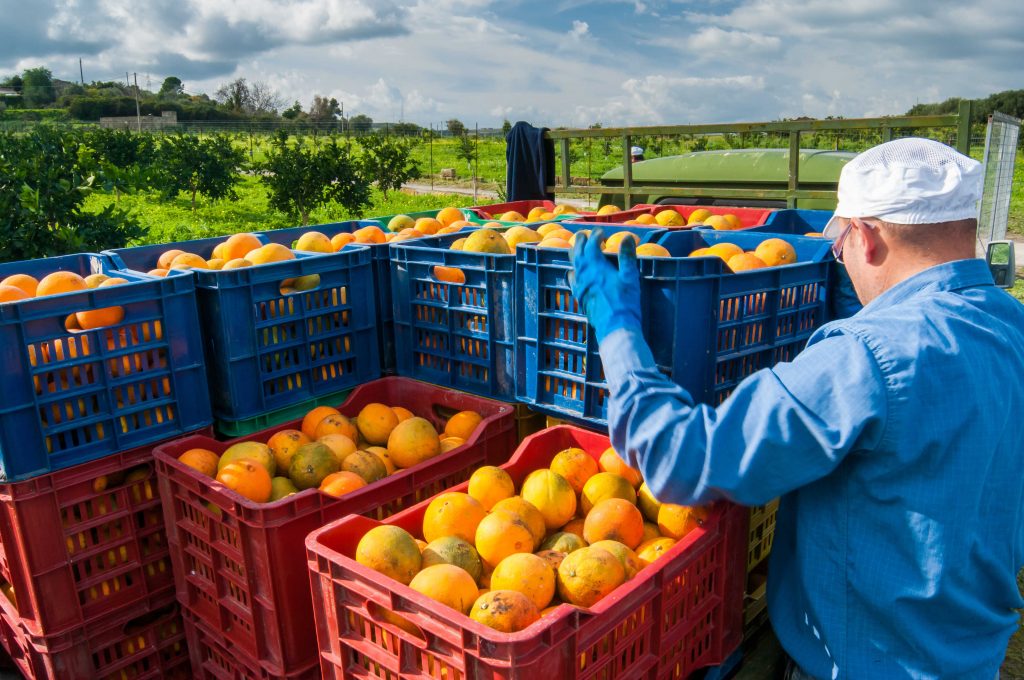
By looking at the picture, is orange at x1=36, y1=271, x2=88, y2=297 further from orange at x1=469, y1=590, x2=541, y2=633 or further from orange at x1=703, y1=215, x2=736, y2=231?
orange at x1=703, y1=215, x2=736, y2=231

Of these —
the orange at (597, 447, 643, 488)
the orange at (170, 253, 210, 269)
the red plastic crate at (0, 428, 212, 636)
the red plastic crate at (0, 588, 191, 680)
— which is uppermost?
the orange at (170, 253, 210, 269)

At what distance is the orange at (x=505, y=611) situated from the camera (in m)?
1.79

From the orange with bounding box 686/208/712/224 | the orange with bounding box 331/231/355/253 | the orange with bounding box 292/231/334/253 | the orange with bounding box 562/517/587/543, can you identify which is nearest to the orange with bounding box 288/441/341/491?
the orange with bounding box 562/517/587/543

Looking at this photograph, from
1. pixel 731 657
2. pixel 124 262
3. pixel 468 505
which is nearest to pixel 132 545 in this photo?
pixel 468 505

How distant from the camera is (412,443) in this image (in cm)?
296

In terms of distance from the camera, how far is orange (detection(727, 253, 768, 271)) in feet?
9.98

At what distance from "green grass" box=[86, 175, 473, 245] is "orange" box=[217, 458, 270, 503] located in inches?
504

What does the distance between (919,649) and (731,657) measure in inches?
34.5

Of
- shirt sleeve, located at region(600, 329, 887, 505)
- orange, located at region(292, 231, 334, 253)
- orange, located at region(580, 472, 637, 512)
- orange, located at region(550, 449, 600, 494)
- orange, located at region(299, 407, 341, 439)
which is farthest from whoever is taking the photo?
orange, located at region(292, 231, 334, 253)

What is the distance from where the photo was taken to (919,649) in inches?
69.2

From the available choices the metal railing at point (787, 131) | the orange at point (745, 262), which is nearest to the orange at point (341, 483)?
the orange at point (745, 262)

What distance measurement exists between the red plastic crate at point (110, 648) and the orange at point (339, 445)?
837 mm

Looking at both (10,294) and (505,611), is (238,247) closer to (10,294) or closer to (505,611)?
(10,294)

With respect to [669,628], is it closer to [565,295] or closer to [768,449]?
[768,449]
